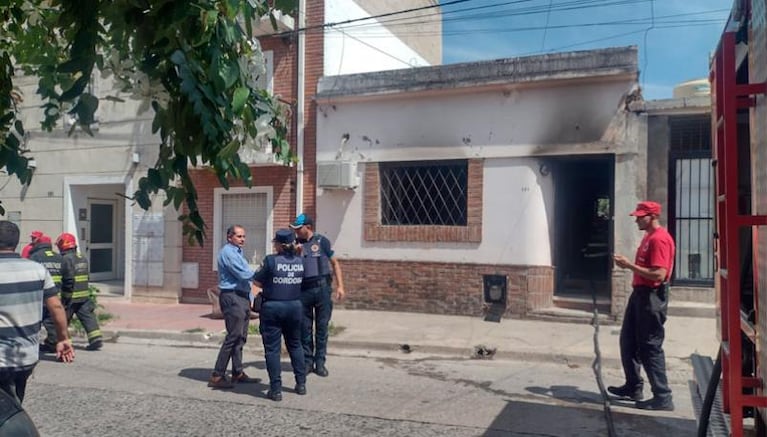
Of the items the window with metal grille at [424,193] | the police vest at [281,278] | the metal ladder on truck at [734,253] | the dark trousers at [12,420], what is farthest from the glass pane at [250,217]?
the metal ladder on truck at [734,253]

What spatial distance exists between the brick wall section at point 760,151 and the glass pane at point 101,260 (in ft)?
51.2

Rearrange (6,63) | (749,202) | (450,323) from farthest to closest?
(450,323)
(749,202)
(6,63)

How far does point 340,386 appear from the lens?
673 centimetres

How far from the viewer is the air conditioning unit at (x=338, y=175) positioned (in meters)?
11.6

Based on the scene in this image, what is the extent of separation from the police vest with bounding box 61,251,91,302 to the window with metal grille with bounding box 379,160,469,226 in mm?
5174

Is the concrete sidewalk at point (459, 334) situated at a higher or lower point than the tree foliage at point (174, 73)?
lower

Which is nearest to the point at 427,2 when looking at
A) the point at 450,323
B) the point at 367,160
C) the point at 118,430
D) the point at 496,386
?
the point at 367,160

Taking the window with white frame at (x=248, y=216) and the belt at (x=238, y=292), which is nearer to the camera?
the belt at (x=238, y=292)

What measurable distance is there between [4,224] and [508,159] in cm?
809

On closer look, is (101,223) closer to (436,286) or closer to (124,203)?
(124,203)

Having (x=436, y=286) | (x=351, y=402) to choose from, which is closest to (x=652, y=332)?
(x=351, y=402)

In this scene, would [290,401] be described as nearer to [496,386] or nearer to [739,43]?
[496,386]

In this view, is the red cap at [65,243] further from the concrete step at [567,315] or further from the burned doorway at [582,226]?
the burned doorway at [582,226]

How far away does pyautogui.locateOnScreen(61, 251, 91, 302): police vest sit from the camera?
8531 mm
